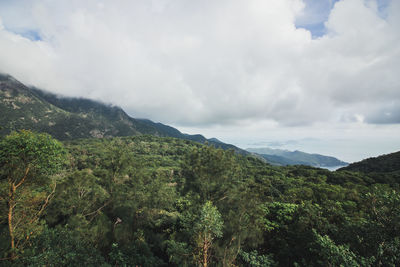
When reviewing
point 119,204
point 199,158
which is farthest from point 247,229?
point 119,204

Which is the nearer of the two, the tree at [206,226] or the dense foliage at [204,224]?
the dense foliage at [204,224]

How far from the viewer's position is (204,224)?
11.9 meters

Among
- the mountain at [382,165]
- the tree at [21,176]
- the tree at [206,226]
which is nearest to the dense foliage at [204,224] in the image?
the tree at [206,226]

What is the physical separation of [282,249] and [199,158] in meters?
13.5

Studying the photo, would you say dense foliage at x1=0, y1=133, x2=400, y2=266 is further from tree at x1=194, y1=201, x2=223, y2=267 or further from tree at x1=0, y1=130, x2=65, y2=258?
tree at x1=0, y1=130, x2=65, y2=258

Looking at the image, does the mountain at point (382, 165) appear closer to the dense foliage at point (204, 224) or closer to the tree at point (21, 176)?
the dense foliage at point (204, 224)

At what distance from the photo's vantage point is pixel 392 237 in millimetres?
9117

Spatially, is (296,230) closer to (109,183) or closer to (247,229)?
(247,229)

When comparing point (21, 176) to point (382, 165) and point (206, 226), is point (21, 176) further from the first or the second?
point (382, 165)

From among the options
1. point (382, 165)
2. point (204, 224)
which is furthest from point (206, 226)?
point (382, 165)

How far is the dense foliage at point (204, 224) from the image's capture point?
10.2 m

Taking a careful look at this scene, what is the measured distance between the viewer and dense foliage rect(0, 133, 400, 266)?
10211 mm

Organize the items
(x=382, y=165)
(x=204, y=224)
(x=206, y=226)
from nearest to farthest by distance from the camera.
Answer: (x=206, y=226)
(x=204, y=224)
(x=382, y=165)

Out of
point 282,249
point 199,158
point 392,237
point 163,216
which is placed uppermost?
point 199,158
